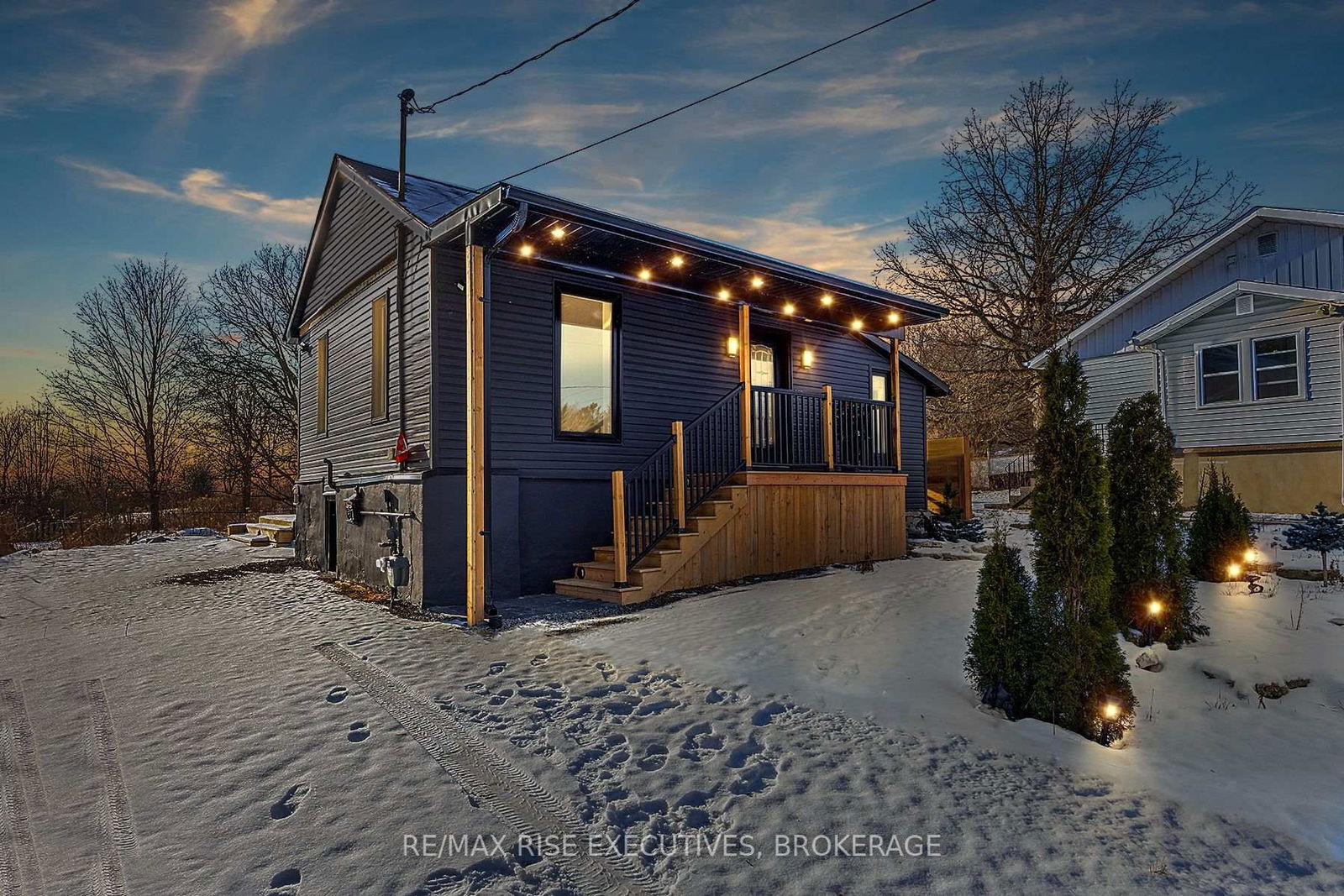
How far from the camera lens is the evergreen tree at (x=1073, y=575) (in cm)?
374

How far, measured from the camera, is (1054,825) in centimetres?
274

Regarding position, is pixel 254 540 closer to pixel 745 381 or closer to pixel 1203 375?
pixel 745 381

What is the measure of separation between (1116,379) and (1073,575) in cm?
1468

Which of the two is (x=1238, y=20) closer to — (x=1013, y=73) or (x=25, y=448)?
(x=1013, y=73)

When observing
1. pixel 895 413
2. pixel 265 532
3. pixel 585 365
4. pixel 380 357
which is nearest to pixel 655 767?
pixel 585 365

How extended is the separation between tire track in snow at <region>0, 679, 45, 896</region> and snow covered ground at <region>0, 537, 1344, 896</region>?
15 millimetres

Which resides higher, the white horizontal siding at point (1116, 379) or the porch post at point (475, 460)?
the white horizontal siding at point (1116, 379)

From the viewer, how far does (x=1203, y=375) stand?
47.1 feet

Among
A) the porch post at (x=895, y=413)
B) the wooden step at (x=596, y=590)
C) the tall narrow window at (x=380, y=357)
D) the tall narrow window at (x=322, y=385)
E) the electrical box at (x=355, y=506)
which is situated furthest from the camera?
the tall narrow window at (x=322, y=385)

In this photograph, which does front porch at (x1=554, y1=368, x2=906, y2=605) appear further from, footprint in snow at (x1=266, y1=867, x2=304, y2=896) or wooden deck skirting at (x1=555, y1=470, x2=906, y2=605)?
footprint in snow at (x1=266, y1=867, x2=304, y2=896)

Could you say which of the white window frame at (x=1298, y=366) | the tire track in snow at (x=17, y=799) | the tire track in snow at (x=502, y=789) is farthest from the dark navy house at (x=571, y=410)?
the white window frame at (x=1298, y=366)

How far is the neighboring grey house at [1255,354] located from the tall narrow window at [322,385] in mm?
14136

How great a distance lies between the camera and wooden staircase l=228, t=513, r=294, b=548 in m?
15.4

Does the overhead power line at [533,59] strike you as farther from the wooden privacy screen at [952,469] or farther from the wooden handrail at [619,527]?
the wooden privacy screen at [952,469]
